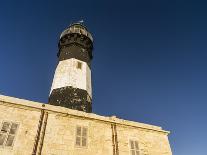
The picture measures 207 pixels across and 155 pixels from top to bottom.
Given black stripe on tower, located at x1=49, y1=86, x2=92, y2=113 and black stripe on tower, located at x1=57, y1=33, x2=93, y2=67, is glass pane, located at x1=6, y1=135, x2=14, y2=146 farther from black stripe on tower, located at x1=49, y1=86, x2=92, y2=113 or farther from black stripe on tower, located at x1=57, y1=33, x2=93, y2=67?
black stripe on tower, located at x1=57, y1=33, x2=93, y2=67

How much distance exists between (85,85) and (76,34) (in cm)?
778

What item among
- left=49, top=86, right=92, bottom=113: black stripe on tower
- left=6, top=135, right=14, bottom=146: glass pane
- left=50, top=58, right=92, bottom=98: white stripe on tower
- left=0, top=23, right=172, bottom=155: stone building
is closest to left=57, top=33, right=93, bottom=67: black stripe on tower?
left=50, top=58, right=92, bottom=98: white stripe on tower

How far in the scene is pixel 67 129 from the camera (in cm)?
1283

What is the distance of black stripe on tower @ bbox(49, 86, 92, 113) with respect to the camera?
59.8ft

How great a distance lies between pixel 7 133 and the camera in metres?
11.4

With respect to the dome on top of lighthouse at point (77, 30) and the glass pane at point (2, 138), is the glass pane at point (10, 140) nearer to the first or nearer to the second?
the glass pane at point (2, 138)

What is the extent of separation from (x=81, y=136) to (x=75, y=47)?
41.9 ft

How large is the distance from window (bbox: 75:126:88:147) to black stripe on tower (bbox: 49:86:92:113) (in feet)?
16.2

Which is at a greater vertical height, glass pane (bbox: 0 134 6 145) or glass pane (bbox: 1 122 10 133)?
glass pane (bbox: 1 122 10 133)

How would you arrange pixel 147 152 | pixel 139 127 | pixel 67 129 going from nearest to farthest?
pixel 67 129 < pixel 147 152 < pixel 139 127

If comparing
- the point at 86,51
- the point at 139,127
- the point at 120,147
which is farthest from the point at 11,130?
the point at 86,51

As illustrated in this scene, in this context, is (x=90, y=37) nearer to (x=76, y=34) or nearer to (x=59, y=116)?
(x=76, y=34)

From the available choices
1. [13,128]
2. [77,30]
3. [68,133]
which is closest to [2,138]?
[13,128]

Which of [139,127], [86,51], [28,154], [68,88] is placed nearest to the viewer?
[28,154]
